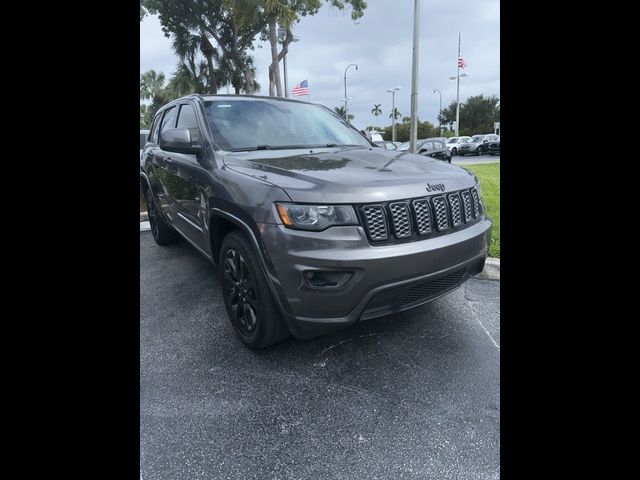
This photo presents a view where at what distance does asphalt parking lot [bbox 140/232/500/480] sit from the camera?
5.89 ft

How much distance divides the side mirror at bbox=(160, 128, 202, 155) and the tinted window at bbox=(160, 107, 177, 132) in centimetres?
130

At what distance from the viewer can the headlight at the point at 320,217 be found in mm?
2084

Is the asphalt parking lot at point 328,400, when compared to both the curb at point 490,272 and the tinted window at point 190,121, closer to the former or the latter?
the curb at point 490,272

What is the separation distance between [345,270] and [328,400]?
75 cm

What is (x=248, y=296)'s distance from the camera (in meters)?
2.57

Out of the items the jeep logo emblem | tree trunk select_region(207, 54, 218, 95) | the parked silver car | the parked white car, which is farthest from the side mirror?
the parked white car

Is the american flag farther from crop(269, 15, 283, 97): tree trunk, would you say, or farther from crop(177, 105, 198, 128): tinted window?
crop(177, 105, 198, 128): tinted window

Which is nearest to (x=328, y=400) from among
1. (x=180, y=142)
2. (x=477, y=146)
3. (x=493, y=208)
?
(x=180, y=142)

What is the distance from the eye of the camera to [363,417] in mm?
2068

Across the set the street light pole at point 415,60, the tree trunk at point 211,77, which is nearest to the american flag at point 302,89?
the tree trunk at point 211,77

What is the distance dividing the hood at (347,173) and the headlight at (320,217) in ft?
0.14

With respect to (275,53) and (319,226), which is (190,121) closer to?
(319,226)

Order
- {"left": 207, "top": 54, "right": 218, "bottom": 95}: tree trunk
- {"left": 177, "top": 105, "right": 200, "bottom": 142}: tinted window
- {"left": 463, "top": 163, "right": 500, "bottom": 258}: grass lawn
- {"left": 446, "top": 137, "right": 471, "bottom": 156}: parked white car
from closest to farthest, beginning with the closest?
{"left": 177, "top": 105, "right": 200, "bottom": 142}: tinted window, {"left": 463, "top": 163, "right": 500, "bottom": 258}: grass lawn, {"left": 207, "top": 54, "right": 218, "bottom": 95}: tree trunk, {"left": 446, "top": 137, "right": 471, "bottom": 156}: parked white car
